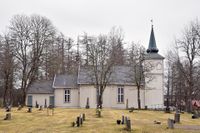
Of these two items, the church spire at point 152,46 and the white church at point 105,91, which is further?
the church spire at point 152,46

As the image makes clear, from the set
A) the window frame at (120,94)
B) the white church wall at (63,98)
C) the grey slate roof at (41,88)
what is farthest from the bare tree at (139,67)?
the grey slate roof at (41,88)

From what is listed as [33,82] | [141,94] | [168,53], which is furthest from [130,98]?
[33,82]

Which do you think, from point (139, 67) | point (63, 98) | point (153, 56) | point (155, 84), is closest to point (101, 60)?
point (139, 67)

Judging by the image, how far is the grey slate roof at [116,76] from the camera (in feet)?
195

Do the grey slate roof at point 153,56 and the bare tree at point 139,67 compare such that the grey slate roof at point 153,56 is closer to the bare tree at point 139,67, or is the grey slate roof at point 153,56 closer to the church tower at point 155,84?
the church tower at point 155,84

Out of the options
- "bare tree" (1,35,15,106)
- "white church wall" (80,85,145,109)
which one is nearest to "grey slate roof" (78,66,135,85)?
"white church wall" (80,85,145,109)

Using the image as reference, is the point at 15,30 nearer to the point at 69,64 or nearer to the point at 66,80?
the point at 66,80

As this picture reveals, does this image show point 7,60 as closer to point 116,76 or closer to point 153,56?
point 116,76

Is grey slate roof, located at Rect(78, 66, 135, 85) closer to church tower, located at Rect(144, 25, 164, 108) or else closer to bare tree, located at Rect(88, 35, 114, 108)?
bare tree, located at Rect(88, 35, 114, 108)

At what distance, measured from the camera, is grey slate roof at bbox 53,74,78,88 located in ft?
200

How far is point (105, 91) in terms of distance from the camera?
60.5 m

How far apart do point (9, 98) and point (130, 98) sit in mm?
22068

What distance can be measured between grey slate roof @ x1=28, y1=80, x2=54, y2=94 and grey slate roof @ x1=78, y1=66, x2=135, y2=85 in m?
5.82

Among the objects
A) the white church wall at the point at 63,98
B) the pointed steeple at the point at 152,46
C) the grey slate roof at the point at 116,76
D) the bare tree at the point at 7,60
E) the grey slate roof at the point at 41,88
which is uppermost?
the pointed steeple at the point at 152,46
